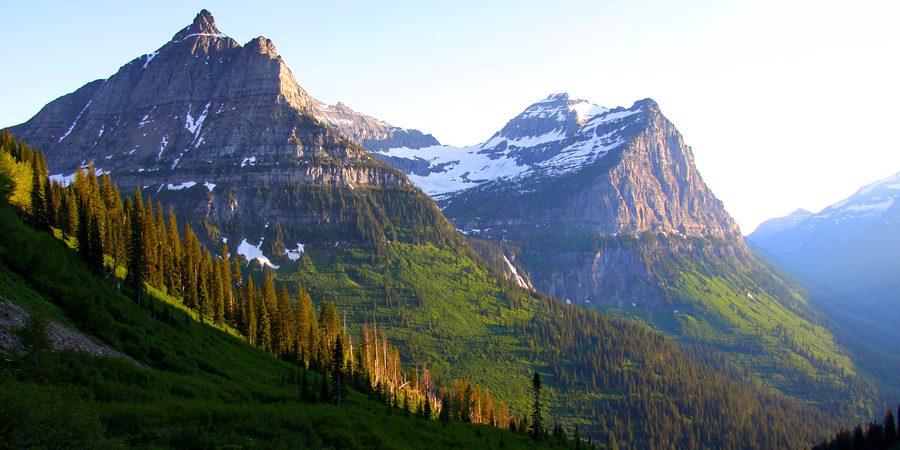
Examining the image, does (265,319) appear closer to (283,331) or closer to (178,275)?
(283,331)

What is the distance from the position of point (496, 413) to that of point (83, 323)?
11121 cm

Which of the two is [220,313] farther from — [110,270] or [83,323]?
[83,323]

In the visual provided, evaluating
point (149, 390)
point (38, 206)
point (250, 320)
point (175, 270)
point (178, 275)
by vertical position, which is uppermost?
point (38, 206)

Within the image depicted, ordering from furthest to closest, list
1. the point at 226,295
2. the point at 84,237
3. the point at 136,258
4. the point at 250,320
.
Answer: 1. the point at 226,295
2. the point at 250,320
3. the point at 136,258
4. the point at 84,237

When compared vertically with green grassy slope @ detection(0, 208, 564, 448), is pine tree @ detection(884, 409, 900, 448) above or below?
below

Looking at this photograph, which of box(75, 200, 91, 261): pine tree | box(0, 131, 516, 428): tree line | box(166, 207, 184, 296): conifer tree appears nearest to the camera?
box(75, 200, 91, 261): pine tree

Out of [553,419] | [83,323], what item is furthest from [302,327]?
[553,419]

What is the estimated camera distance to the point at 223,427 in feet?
145

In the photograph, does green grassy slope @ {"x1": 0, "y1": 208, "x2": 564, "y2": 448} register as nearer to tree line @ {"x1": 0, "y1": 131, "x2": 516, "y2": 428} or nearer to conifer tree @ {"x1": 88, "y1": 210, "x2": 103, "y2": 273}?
conifer tree @ {"x1": 88, "y1": 210, "x2": 103, "y2": 273}

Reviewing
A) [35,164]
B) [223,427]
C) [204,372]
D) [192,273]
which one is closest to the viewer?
[223,427]

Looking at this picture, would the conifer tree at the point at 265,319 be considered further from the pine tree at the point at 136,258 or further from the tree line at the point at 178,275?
the pine tree at the point at 136,258

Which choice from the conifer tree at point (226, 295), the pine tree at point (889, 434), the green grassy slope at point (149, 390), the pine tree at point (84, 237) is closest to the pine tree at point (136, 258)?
the green grassy slope at point (149, 390)

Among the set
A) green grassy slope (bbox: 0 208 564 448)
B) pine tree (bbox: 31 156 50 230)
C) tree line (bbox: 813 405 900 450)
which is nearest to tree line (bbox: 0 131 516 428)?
pine tree (bbox: 31 156 50 230)

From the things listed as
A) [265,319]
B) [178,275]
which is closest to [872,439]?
[265,319]
